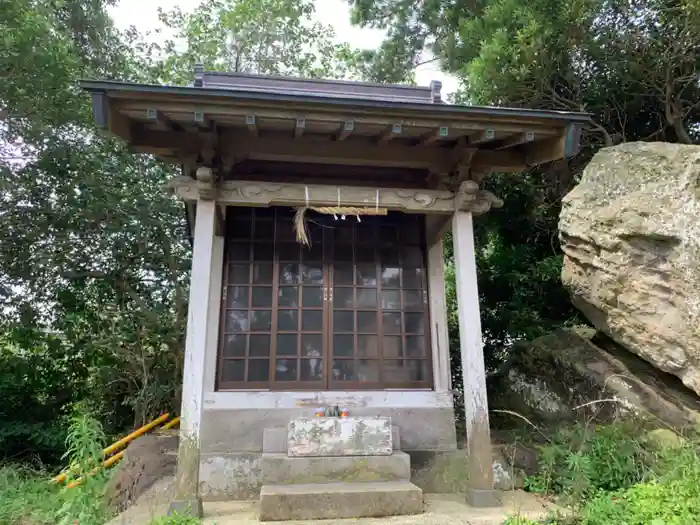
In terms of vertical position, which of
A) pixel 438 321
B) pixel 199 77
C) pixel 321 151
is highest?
pixel 199 77

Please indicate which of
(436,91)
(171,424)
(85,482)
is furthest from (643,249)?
(171,424)

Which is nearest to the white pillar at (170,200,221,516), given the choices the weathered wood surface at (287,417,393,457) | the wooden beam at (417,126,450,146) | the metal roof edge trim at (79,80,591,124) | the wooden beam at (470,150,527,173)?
the weathered wood surface at (287,417,393,457)

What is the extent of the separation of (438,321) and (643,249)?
7.48 feet

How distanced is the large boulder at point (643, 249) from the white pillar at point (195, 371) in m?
4.15

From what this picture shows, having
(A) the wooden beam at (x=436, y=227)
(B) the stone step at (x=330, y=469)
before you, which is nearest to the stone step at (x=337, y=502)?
(B) the stone step at (x=330, y=469)

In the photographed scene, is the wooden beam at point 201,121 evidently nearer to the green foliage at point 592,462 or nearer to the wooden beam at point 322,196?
the wooden beam at point 322,196

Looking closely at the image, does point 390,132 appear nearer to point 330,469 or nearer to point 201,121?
point 201,121

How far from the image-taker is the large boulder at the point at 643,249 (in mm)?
4727

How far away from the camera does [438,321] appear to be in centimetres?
585

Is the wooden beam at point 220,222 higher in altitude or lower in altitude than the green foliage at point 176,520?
higher

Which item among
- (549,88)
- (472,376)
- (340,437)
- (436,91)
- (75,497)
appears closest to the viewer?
(75,497)

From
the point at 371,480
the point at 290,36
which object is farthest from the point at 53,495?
the point at 290,36

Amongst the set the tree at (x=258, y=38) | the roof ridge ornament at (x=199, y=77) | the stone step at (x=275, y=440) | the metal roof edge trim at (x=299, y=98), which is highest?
the tree at (x=258, y=38)

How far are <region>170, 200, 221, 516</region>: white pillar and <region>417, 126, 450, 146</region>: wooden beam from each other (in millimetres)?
2210
